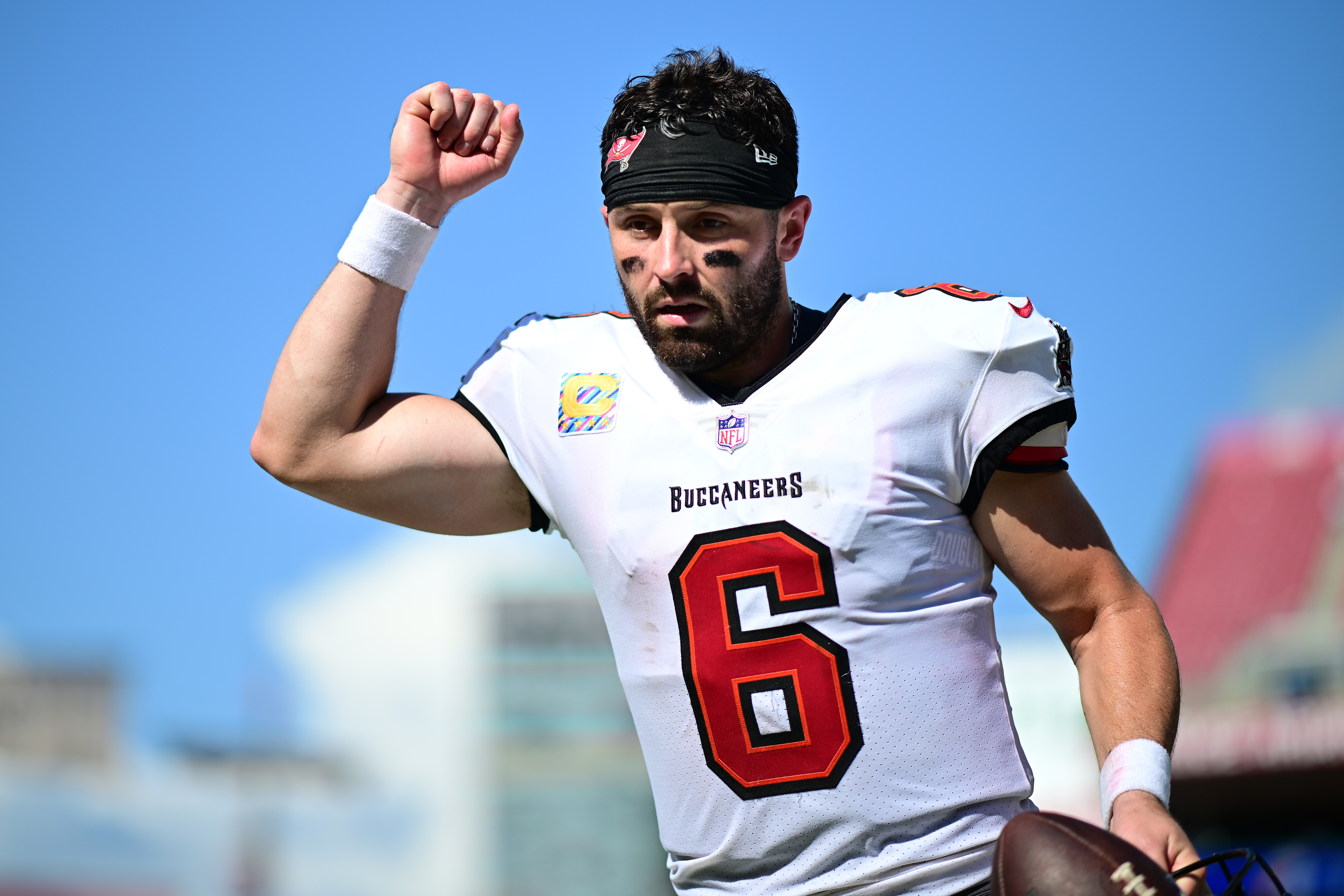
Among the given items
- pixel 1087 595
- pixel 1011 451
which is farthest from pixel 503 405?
pixel 1087 595

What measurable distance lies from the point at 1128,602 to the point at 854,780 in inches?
22.6

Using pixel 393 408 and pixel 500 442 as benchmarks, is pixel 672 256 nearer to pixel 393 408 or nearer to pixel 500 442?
pixel 500 442

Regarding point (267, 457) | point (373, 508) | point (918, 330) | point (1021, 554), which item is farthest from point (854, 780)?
point (267, 457)

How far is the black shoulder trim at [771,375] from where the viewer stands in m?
2.67

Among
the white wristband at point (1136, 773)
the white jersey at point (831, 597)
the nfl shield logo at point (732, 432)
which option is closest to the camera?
the white wristband at point (1136, 773)

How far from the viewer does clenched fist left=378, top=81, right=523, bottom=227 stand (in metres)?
2.88

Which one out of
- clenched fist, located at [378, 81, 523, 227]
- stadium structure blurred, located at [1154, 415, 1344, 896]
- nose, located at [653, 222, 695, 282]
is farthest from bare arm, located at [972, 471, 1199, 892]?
Result: stadium structure blurred, located at [1154, 415, 1344, 896]

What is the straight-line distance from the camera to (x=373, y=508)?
9.28ft

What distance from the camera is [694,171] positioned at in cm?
266

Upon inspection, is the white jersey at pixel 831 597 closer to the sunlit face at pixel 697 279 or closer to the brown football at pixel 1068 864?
the sunlit face at pixel 697 279

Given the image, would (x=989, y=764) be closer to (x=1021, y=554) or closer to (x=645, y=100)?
(x=1021, y=554)

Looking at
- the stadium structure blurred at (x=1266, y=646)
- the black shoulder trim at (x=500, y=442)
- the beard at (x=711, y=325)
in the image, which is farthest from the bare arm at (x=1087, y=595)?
the stadium structure blurred at (x=1266, y=646)

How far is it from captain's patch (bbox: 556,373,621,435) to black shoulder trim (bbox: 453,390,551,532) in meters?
0.14

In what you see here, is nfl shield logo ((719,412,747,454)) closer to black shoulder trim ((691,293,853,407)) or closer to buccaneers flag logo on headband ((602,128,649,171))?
black shoulder trim ((691,293,853,407))
